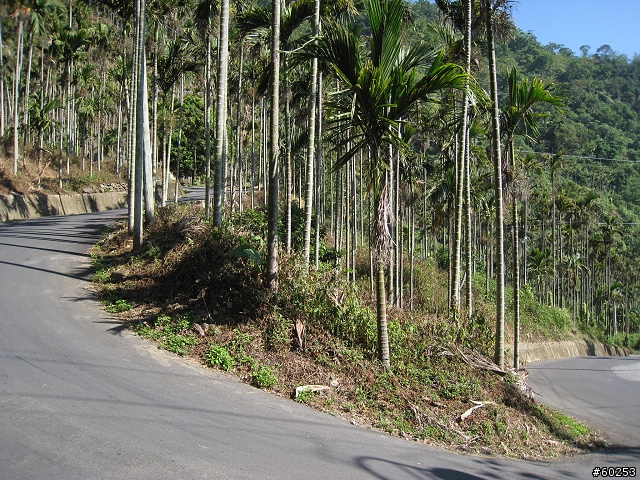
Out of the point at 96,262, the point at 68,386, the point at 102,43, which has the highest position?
the point at 102,43

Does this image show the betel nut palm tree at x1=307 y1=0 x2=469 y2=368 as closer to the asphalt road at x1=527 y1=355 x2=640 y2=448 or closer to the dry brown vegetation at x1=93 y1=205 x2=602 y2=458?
the dry brown vegetation at x1=93 y1=205 x2=602 y2=458

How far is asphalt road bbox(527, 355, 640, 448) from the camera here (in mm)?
14609

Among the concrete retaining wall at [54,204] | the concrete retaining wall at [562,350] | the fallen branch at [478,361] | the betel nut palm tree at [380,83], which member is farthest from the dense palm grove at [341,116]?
the concrete retaining wall at [54,204]

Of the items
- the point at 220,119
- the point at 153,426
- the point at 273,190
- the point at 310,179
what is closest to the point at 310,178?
the point at 310,179

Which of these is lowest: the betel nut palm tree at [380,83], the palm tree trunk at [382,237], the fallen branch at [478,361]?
the fallen branch at [478,361]

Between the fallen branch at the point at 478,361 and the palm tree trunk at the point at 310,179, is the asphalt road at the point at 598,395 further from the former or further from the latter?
the palm tree trunk at the point at 310,179

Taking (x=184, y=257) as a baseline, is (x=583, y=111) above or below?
above

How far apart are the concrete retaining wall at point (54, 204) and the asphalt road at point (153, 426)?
20947mm

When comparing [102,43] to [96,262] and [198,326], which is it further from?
[198,326]

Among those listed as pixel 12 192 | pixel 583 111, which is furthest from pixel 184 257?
pixel 583 111

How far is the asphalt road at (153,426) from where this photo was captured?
5508 mm

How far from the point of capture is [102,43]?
32781 mm

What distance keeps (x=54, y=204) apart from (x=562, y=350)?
114 feet

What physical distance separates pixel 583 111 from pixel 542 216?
7408 centimetres
